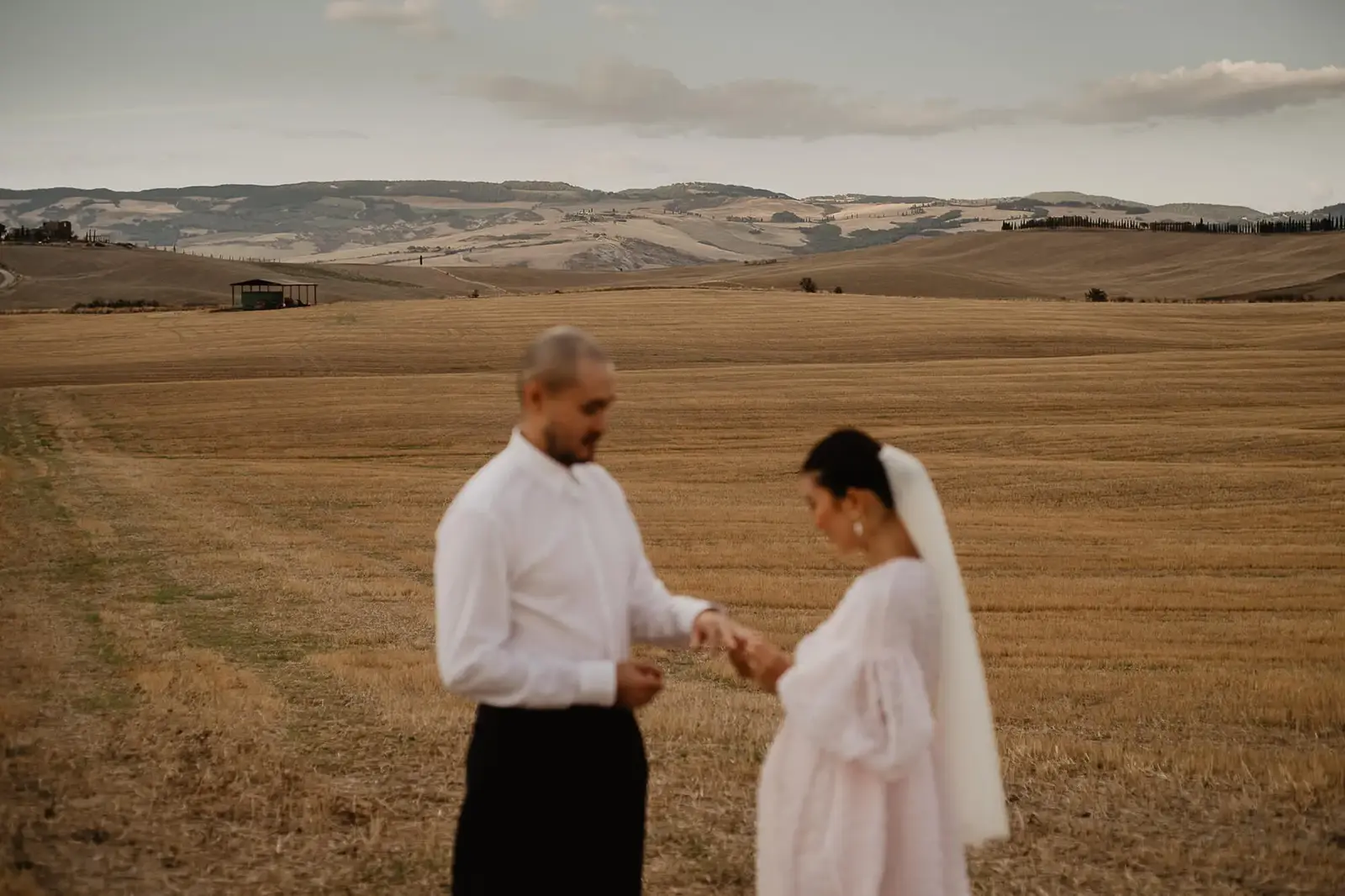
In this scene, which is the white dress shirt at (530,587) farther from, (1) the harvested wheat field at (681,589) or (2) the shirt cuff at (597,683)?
(1) the harvested wheat field at (681,589)

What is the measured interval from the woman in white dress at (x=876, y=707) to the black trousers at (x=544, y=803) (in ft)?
1.91

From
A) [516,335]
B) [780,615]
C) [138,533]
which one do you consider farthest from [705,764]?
[516,335]

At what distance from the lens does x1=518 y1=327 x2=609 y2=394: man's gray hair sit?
4336mm

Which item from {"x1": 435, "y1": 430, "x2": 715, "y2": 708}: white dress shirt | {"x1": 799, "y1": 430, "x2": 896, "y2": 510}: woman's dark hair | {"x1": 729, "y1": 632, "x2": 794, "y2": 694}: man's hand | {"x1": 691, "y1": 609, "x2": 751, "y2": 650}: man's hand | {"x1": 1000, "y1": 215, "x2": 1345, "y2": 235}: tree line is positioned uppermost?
{"x1": 1000, "y1": 215, "x2": 1345, "y2": 235}: tree line

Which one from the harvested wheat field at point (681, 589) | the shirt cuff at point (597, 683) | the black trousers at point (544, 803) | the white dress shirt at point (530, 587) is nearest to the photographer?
the white dress shirt at point (530, 587)

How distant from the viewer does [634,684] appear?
174 inches

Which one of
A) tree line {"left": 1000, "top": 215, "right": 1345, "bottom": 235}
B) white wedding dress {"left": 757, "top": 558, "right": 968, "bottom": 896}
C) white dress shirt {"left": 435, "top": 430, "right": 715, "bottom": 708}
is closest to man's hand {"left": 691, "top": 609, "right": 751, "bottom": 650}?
white wedding dress {"left": 757, "top": 558, "right": 968, "bottom": 896}

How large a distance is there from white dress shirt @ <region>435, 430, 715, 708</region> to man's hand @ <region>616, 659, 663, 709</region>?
43 mm

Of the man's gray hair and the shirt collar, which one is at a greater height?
the man's gray hair

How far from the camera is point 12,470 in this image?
103ft

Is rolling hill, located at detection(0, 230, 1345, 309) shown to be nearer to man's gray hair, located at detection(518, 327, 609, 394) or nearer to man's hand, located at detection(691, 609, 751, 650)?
man's hand, located at detection(691, 609, 751, 650)

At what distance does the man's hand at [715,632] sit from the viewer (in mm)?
4848

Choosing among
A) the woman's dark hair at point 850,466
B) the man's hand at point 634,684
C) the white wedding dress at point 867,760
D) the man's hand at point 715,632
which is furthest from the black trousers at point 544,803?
the woman's dark hair at point 850,466

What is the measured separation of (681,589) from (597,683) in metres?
14.7
